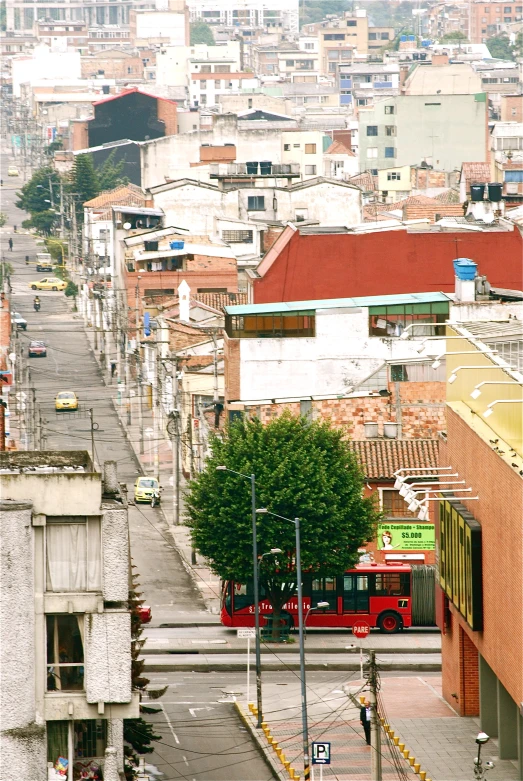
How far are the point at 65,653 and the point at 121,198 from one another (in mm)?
120768

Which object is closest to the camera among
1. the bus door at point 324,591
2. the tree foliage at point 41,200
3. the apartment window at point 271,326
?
the bus door at point 324,591

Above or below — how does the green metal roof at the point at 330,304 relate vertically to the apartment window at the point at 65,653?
below

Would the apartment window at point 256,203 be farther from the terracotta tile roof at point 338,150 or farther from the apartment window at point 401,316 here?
the terracotta tile roof at point 338,150

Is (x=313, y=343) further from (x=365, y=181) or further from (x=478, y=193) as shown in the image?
(x=365, y=181)

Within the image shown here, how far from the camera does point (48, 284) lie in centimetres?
14612

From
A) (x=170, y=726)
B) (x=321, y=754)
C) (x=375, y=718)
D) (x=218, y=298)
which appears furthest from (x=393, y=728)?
(x=218, y=298)

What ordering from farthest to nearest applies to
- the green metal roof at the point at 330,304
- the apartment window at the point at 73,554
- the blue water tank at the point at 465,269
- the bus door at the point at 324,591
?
1. the green metal roof at the point at 330,304
2. the blue water tank at the point at 465,269
3. the bus door at the point at 324,591
4. the apartment window at the point at 73,554

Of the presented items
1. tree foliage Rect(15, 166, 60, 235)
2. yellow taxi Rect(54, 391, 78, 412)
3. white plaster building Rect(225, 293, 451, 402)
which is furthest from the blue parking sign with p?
tree foliage Rect(15, 166, 60, 235)

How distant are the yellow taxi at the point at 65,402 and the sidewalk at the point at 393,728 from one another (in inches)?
1877

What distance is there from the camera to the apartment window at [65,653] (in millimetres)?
29594

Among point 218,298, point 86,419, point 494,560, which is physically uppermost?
point 494,560

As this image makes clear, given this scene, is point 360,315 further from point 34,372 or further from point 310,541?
point 34,372

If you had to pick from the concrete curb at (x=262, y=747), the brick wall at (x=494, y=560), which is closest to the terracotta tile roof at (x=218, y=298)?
the concrete curb at (x=262, y=747)

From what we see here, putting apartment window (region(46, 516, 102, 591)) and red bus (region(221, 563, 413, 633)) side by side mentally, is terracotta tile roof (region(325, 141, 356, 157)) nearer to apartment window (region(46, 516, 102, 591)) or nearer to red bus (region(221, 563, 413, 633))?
red bus (region(221, 563, 413, 633))
